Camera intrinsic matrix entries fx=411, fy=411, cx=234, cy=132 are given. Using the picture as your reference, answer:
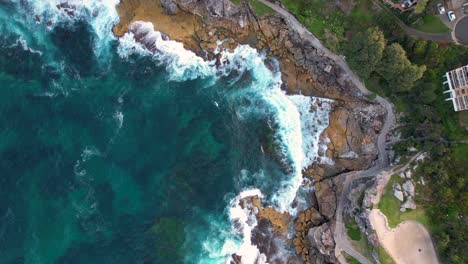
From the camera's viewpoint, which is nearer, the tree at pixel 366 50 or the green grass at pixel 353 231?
the tree at pixel 366 50

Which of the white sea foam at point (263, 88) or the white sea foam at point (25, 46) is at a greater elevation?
the white sea foam at point (25, 46)

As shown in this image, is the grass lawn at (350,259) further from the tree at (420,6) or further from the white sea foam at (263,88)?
the tree at (420,6)

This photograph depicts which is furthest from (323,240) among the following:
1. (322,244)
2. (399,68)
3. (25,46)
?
(25,46)

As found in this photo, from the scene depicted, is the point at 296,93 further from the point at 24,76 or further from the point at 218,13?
the point at 24,76

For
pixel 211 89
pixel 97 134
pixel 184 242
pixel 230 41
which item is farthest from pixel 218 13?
pixel 184 242

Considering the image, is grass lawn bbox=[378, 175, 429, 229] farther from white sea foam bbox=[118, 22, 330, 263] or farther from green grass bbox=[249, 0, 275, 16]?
green grass bbox=[249, 0, 275, 16]

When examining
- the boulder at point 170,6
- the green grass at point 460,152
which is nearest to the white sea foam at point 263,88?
the boulder at point 170,6
